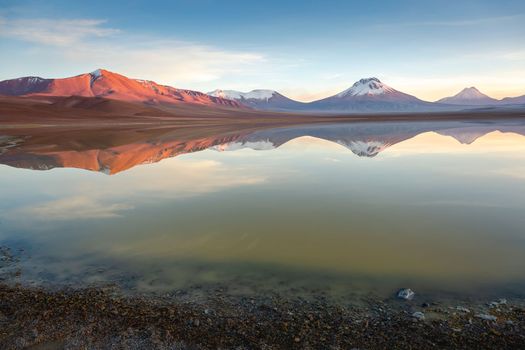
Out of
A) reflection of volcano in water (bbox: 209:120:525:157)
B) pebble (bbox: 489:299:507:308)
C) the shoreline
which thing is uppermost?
reflection of volcano in water (bbox: 209:120:525:157)

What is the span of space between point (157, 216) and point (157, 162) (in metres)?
9.60

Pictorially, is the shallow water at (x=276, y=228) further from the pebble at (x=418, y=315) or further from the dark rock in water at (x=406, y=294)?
the pebble at (x=418, y=315)

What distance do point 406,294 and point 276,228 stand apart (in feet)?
11.2

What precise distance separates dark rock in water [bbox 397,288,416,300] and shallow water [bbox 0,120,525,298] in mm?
206

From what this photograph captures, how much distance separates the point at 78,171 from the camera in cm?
1585

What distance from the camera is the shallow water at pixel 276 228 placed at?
225 inches

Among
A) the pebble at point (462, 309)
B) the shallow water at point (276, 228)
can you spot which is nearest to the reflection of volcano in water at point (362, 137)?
the shallow water at point (276, 228)

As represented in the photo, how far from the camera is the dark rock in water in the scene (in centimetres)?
504

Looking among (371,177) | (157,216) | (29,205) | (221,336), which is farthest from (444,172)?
(29,205)

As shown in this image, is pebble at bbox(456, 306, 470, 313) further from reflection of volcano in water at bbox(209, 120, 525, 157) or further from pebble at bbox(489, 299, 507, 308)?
reflection of volcano in water at bbox(209, 120, 525, 157)

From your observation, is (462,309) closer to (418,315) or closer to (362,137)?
(418,315)

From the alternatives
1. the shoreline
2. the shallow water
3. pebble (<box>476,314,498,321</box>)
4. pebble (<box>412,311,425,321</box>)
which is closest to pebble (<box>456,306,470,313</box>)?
the shoreline

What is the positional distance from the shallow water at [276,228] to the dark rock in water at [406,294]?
0.67ft

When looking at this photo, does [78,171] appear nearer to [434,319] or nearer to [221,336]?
[221,336]
